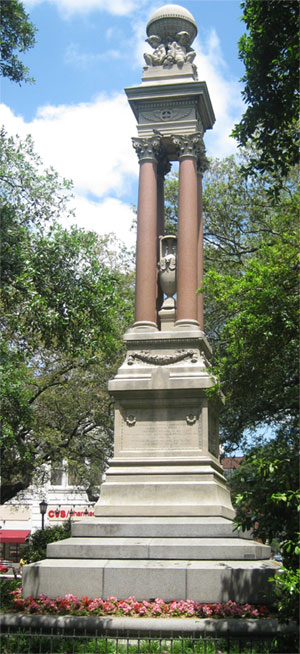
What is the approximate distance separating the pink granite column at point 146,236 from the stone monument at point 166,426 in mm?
25

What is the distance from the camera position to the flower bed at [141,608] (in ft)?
31.9

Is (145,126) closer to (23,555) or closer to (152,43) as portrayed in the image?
(152,43)

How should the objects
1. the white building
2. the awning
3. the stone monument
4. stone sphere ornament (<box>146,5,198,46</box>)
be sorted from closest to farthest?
the stone monument < stone sphere ornament (<box>146,5,198,46</box>) < the white building < the awning

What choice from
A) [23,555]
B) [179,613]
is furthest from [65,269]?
[23,555]

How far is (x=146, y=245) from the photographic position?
15.6 m

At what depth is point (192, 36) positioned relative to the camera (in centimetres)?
1759

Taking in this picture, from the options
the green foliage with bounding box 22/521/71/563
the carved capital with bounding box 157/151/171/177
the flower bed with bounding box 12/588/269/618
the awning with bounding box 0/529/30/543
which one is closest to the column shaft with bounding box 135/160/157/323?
the carved capital with bounding box 157/151/171/177

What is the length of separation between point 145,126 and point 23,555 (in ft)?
60.4

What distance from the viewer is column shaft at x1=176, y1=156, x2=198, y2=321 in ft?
49.4

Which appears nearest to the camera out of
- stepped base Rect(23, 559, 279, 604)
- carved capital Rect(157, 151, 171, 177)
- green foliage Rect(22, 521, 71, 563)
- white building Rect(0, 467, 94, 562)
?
stepped base Rect(23, 559, 279, 604)

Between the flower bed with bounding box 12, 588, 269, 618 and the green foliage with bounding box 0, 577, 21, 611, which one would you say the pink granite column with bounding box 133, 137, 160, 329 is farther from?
the flower bed with bounding box 12, 588, 269, 618

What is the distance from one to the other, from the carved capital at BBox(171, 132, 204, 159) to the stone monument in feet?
0.08

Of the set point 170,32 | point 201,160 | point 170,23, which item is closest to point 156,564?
point 201,160

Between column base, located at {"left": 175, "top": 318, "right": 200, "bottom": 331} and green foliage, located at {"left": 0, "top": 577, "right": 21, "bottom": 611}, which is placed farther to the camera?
column base, located at {"left": 175, "top": 318, "right": 200, "bottom": 331}
